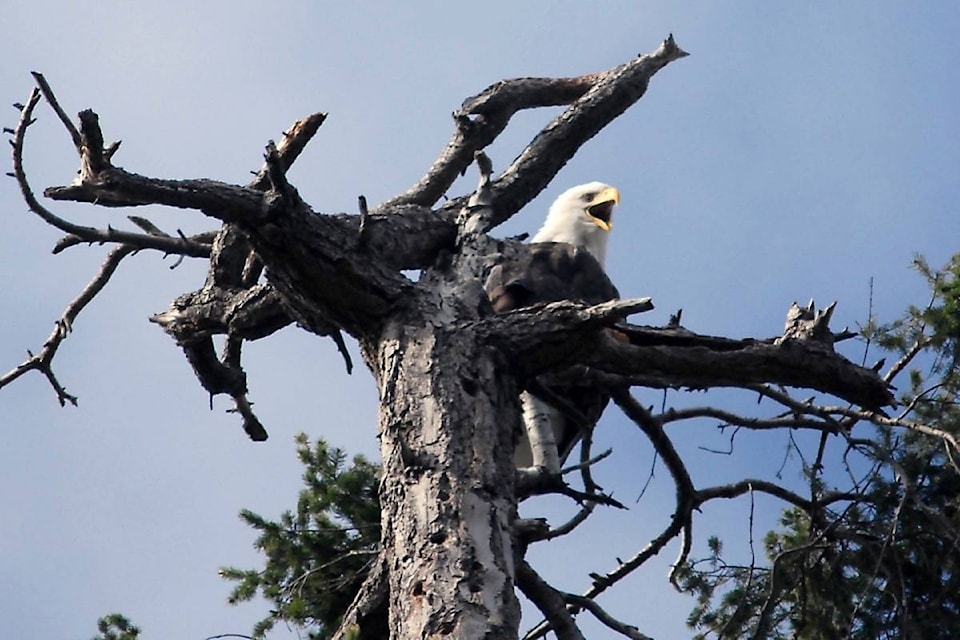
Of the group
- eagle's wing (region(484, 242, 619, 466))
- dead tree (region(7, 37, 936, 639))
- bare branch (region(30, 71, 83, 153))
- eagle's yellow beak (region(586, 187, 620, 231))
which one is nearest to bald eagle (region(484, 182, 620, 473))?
eagle's wing (region(484, 242, 619, 466))

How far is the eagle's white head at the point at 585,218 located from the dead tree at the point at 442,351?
2504mm

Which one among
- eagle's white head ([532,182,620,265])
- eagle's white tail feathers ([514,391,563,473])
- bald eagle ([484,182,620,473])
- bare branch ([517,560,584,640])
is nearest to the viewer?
bare branch ([517,560,584,640])

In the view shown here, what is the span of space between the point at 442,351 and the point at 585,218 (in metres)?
4.10

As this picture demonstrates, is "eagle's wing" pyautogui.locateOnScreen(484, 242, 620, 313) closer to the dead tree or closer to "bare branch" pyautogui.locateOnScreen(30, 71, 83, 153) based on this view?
the dead tree

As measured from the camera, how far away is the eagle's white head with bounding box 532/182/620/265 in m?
7.57

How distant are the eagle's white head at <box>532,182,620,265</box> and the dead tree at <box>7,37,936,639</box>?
250 centimetres

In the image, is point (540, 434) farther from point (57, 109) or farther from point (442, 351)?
point (57, 109)

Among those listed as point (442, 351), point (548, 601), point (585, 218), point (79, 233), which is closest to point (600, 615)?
point (548, 601)

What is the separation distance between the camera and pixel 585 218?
7.66 m

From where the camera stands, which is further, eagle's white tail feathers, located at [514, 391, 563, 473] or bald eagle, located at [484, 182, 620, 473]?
bald eagle, located at [484, 182, 620, 473]

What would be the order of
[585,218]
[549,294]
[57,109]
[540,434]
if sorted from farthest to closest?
1. [585,218]
2. [549,294]
3. [540,434]
4. [57,109]

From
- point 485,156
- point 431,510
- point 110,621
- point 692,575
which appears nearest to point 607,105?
point 485,156

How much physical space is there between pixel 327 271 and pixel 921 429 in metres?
2.27

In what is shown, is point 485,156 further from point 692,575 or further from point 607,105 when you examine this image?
point 692,575
